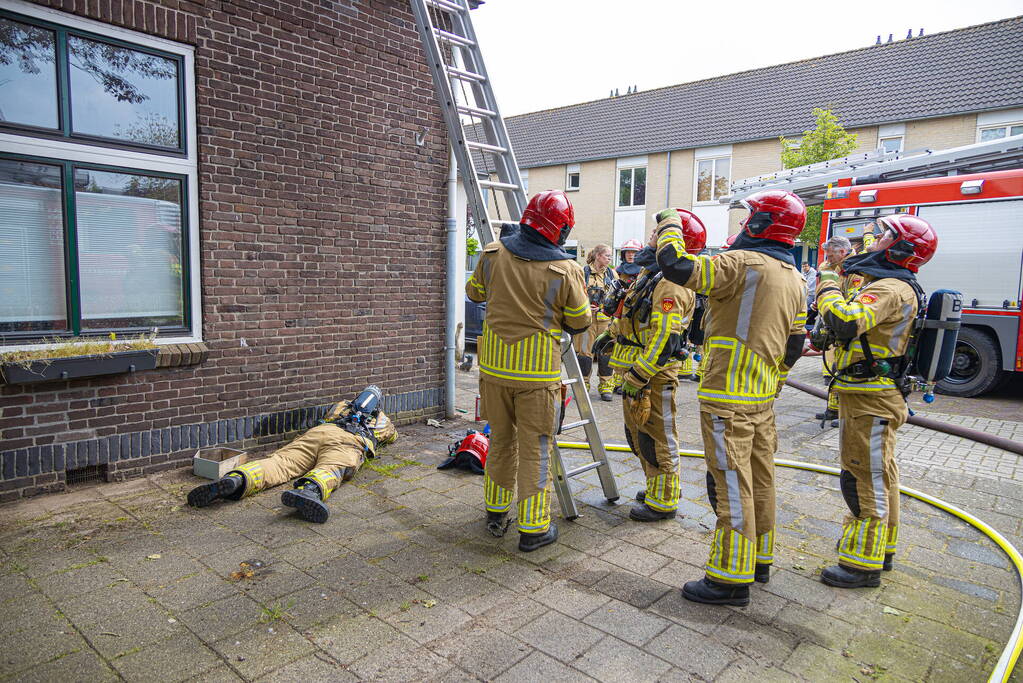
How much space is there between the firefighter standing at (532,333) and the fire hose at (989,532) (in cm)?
214

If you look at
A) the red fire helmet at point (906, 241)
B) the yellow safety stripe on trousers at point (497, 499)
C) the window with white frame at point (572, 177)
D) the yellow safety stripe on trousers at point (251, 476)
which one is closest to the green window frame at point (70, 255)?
the yellow safety stripe on trousers at point (251, 476)

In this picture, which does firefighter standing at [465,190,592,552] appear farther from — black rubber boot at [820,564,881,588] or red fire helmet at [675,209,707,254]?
black rubber boot at [820,564,881,588]

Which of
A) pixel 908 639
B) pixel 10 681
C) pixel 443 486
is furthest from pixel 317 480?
pixel 908 639

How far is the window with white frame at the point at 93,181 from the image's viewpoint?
15.0 ft

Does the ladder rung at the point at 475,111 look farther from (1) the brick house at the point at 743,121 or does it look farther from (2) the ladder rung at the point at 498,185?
(1) the brick house at the point at 743,121

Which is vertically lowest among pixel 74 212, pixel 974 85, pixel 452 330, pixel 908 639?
pixel 908 639

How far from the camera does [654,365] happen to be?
4.28 metres

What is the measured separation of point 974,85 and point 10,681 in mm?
23336

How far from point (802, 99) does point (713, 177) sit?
3.65m

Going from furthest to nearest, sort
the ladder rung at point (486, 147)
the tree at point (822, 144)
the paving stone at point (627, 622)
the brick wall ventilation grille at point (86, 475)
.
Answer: the tree at point (822, 144) < the ladder rung at point (486, 147) < the brick wall ventilation grille at point (86, 475) < the paving stone at point (627, 622)

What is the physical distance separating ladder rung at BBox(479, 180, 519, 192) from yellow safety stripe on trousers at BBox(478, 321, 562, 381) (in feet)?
4.59

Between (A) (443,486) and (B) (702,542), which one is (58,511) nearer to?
(A) (443,486)

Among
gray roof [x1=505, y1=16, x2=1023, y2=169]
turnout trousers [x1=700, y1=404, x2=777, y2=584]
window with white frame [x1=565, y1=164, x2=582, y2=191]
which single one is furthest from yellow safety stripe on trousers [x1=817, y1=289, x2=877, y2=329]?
window with white frame [x1=565, y1=164, x2=582, y2=191]

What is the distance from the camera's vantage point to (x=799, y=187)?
11719 mm
